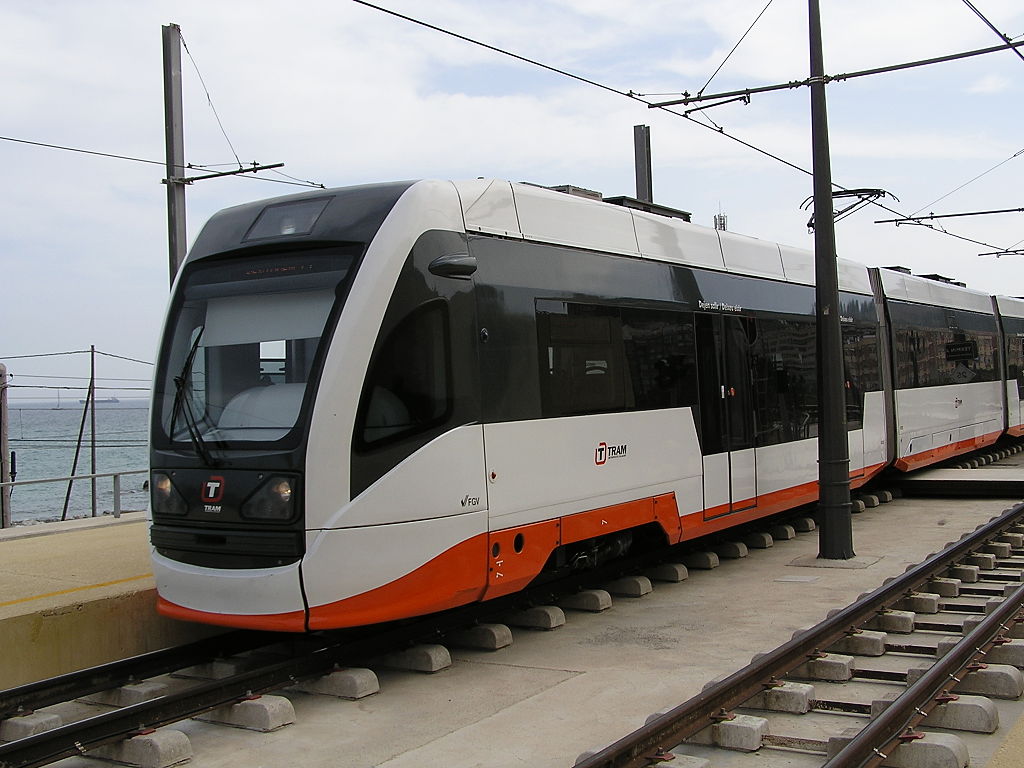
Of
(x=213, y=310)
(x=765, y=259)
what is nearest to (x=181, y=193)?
(x=213, y=310)

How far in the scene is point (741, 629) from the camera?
8805mm

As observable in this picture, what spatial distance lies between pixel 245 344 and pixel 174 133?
6.42 m

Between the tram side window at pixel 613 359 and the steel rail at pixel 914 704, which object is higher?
the tram side window at pixel 613 359

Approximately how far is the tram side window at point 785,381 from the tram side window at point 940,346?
14.2ft

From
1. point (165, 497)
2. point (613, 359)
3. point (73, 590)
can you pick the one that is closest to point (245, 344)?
point (165, 497)

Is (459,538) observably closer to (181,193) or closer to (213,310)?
(213,310)

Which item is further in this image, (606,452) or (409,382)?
(606,452)

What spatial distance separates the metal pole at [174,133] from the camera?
12.9 meters

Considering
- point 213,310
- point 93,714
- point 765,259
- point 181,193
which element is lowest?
point 93,714

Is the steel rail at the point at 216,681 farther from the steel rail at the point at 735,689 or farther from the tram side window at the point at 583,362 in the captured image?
the steel rail at the point at 735,689

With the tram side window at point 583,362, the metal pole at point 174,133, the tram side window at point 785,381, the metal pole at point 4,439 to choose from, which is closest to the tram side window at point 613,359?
the tram side window at point 583,362

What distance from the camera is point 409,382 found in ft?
24.1

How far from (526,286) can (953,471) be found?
1339cm

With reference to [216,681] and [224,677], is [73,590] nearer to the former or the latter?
[224,677]
